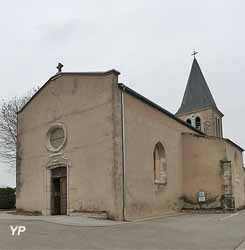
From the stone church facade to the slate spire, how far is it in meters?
16.8

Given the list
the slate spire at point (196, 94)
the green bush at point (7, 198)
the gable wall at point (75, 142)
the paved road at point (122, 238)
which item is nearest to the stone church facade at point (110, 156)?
the gable wall at point (75, 142)

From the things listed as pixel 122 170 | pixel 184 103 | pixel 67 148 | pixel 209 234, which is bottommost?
pixel 209 234

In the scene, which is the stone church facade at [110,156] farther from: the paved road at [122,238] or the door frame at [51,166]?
the paved road at [122,238]

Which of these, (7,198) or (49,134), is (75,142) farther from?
(7,198)

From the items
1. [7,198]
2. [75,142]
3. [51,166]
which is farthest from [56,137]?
[7,198]

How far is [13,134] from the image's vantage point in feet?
101

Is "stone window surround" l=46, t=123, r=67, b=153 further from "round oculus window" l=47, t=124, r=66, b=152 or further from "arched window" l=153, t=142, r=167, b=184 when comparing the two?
"arched window" l=153, t=142, r=167, b=184

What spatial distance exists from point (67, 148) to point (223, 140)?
11158 millimetres

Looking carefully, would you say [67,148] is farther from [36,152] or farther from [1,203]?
[1,203]

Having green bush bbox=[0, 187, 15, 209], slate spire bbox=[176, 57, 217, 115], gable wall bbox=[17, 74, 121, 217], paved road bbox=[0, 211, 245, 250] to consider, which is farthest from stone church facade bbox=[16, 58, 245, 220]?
slate spire bbox=[176, 57, 217, 115]

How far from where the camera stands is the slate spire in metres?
42.1

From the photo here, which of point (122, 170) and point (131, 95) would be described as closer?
point (122, 170)

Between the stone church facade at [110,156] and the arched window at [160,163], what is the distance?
6cm

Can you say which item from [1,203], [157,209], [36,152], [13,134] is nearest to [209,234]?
[157,209]
